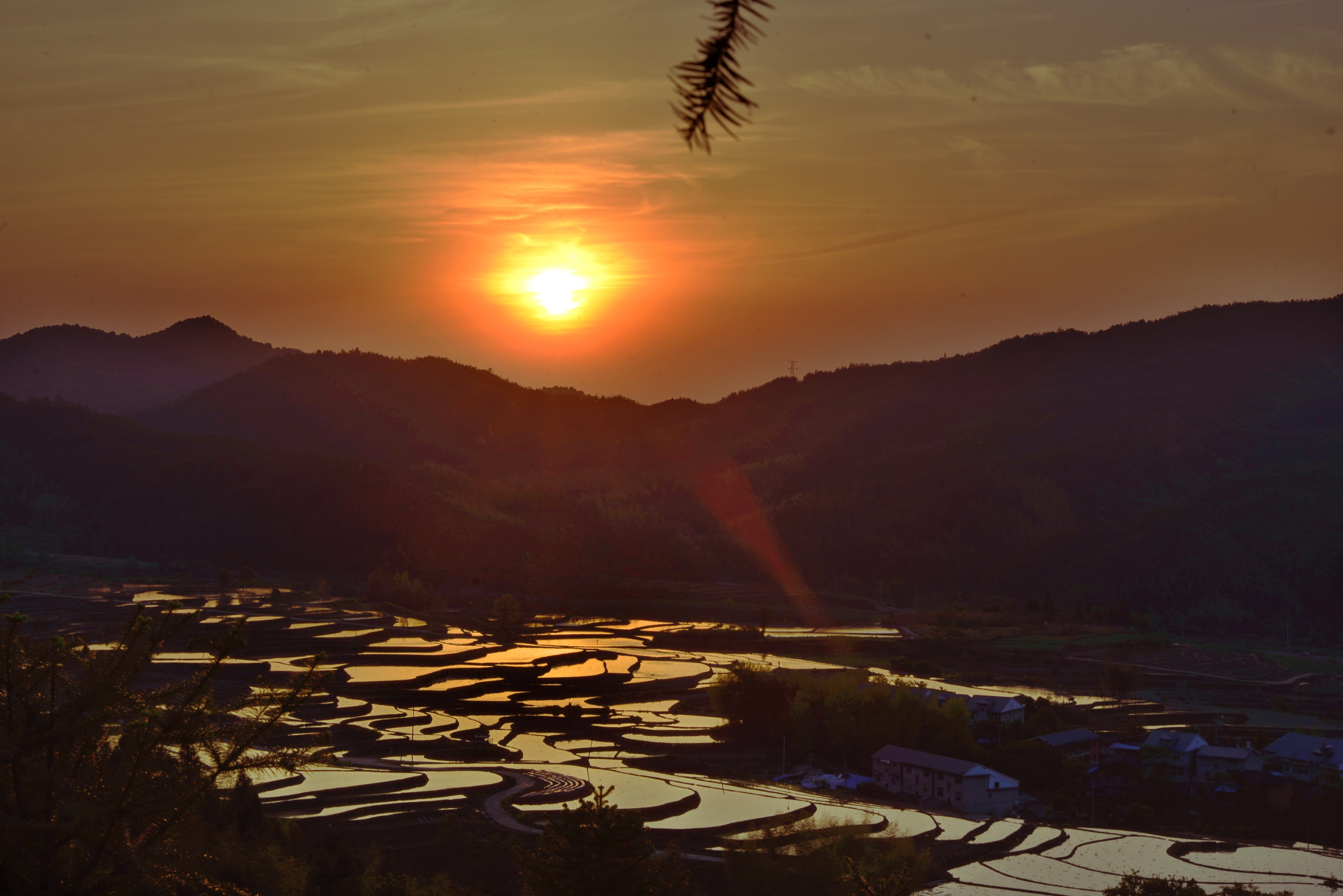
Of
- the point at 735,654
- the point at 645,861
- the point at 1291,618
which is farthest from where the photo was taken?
the point at 1291,618

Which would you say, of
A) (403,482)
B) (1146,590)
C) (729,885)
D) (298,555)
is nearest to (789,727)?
(729,885)

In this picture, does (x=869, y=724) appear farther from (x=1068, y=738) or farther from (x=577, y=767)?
(x=577, y=767)

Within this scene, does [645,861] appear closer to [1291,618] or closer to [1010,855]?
[1010,855]

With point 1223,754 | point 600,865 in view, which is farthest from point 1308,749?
point 600,865

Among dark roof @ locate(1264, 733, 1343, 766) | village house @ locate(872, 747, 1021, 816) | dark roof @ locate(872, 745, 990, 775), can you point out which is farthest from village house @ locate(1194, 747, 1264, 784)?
dark roof @ locate(872, 745, 990, 775)

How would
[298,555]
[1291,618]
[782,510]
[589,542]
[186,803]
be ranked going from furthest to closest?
[782,510], [589,542], [298,555], [1291,618], [186,803]

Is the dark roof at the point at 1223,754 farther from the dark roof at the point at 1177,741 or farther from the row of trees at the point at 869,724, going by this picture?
the row of trees at the point at 869,724
